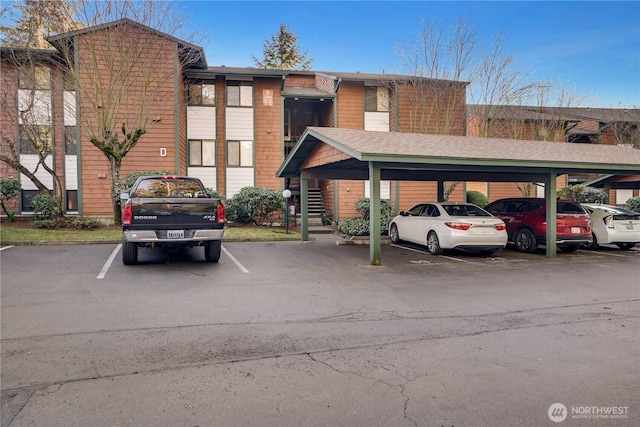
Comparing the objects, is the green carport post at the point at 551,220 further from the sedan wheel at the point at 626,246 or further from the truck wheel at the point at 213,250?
the truck wheel at the point at 213,250

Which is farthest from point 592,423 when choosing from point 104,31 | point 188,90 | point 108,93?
point 188,90

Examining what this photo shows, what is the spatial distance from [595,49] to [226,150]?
69.9 feet

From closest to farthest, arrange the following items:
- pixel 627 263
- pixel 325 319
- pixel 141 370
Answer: pixel 141 370 < pixel 325 319 < pixel 627 263

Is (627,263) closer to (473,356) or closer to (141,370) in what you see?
(473,356)

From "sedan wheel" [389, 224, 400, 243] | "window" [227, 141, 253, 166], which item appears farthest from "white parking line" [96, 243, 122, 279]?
"window" [227, 141, 253, 166]

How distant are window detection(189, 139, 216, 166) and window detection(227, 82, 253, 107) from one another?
2.29 m

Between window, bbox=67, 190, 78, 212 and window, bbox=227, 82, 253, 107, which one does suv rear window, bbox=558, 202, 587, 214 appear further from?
window, bbox=67, 190, 78, 212

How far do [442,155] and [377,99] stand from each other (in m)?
13.8

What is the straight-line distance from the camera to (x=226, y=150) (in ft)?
71.9

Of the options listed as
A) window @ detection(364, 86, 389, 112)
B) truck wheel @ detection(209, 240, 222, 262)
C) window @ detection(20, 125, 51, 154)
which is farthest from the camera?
window @ detection(364, 86, 389, 112)

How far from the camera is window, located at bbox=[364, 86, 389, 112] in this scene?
76.3ft

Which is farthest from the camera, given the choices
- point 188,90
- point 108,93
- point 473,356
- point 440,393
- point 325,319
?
point 188,90

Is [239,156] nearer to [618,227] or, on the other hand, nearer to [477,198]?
[477,198]

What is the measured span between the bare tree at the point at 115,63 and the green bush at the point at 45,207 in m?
2.41
